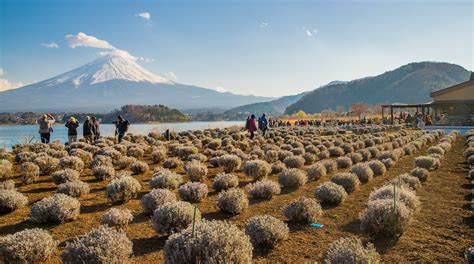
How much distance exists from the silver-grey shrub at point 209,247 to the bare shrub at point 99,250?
25.7 inches

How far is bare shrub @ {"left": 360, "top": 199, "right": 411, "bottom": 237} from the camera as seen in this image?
5.36 m

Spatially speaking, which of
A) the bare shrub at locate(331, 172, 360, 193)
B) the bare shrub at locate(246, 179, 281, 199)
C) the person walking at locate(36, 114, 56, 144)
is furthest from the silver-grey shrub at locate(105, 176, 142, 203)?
the person walking at locate(36, 114, 56, 144)

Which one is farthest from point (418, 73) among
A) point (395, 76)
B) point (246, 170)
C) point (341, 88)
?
point (246, 170)

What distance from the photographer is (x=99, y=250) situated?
12.9ft

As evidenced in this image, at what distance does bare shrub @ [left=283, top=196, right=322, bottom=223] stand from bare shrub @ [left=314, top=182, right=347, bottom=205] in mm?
1139

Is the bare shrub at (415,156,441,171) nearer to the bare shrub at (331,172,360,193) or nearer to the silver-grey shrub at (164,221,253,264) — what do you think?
the bare shrub at (331,172,360,193)

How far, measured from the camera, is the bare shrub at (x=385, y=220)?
536 cm

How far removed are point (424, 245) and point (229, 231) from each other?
3.10 m

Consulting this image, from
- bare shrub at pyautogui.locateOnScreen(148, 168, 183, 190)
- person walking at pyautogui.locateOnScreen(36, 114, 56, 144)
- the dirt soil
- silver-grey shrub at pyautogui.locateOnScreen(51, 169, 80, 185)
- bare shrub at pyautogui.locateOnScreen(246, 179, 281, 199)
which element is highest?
person walking at pyautogui.locateOnScreen(36, 114, 56, 144)

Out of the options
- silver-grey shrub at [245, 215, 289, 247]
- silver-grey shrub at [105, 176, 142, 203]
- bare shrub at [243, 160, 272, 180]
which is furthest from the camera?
bare shrub at [243, 160, 272, 180]

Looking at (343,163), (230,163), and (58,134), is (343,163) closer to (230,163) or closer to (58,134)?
(230,163)

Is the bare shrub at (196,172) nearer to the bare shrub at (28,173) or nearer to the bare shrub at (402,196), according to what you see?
the bare shrub at (28,173)

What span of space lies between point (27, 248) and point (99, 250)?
1113 mm

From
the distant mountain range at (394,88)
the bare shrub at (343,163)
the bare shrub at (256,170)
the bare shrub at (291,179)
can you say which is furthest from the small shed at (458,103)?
the distant mountain range at (394,88)
